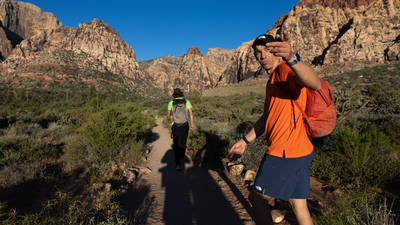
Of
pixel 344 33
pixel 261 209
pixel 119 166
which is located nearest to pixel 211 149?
pixel 119 166

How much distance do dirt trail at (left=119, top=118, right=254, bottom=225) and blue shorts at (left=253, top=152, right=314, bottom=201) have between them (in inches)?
59.1

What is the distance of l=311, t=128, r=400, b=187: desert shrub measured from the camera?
3004mm

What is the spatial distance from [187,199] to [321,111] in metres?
3.00

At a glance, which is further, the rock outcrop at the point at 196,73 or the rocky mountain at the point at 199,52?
the rock outcrop at the point at 196,73

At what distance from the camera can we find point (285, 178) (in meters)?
1.40

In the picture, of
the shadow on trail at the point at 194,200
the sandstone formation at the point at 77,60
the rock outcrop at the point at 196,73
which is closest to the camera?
the shadow on trail at the point at 194,200

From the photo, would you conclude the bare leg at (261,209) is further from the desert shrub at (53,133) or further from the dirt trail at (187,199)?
the desert shrub at (53,133)

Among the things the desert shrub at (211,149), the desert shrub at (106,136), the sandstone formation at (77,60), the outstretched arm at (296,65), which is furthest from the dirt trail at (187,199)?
the sandstone formation at (77,60)

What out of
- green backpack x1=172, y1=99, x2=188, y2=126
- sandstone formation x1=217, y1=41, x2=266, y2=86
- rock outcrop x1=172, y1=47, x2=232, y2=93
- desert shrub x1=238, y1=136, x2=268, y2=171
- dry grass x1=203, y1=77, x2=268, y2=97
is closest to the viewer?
desert shrub x1=238, y1=136, x2=268, y2=171

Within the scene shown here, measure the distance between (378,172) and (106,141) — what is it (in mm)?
6009


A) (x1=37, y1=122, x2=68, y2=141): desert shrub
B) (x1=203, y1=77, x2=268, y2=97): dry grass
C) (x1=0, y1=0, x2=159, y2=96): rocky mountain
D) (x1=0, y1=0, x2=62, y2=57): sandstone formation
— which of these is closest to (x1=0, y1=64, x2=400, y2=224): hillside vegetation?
(x1=37, y1=122, x2=68, y2=141): desert shrub

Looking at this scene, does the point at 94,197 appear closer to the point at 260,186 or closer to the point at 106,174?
the point at 106,174

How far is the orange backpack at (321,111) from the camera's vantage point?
3.94ft

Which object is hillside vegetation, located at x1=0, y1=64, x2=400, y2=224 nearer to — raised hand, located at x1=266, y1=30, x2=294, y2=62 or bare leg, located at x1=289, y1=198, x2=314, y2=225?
bare leg, located at x1=289, y1=198, x2=314, y2=225
